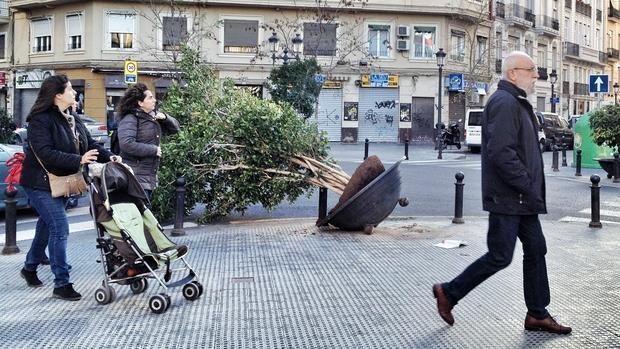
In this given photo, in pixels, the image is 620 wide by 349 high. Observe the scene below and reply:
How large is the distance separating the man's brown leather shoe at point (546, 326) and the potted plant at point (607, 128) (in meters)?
13.6

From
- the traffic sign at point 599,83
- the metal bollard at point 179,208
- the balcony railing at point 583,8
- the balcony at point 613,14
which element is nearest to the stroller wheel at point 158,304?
the metal bollard at point 179,208

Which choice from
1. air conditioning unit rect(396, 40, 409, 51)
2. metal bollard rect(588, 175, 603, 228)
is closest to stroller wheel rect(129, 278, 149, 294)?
metal bollard rect(588, 175, 603, 228)

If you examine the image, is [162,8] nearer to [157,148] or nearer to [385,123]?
[385,123]

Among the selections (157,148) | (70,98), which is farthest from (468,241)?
(70,98)

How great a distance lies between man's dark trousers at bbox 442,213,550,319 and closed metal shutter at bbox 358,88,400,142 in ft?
111

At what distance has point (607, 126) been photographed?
18078 mm

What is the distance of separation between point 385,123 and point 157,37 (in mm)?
12782

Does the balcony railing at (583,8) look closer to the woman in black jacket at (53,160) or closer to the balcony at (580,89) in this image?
the balcony at (580,89)

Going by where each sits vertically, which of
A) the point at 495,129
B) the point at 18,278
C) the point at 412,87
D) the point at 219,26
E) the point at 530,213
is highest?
the point at 219,26

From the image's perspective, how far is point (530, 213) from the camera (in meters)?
4.83

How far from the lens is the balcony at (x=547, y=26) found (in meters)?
49.1

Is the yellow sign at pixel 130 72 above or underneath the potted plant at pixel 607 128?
A: above

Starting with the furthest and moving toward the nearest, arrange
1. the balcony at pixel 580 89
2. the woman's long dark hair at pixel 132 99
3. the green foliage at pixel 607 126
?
the balcony at pixel 580 89 < the green foliage at pixel 607 126 < the woman's long dark hair at pixel 132 99

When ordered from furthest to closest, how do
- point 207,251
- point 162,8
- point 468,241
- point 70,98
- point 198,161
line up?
point 162,8
point 198,161
point 468,241
point 207,251
point 70,98
